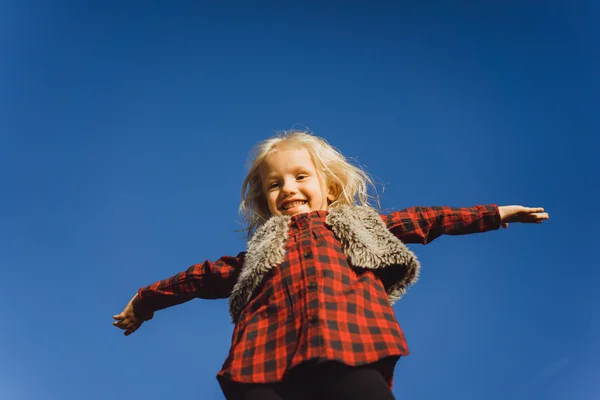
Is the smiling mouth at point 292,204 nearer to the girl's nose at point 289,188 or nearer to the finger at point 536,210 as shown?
the girl's nose at point 289,188

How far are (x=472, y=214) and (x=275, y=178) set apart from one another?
1.18 m

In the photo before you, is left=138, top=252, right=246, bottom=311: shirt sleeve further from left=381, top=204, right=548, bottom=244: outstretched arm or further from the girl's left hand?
the girl's left hand

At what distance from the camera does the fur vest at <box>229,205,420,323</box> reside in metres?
2.58

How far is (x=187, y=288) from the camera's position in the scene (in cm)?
306

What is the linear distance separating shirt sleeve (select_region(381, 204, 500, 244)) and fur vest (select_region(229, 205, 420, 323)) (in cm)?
14

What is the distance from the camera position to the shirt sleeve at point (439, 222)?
9.51ft

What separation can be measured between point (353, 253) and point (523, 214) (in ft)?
3.65

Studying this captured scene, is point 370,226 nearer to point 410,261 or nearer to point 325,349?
point 410,261

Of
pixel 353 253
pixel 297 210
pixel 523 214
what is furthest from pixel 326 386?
pixel 523 214

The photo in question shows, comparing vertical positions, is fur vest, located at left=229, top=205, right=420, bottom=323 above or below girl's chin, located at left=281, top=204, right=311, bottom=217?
below

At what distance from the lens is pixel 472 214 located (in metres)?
2.93

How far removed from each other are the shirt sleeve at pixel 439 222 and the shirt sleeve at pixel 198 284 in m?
0.91

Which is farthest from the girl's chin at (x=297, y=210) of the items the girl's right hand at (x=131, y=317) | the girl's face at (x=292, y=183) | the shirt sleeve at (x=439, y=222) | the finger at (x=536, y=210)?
the finger at (x=536, y=210)

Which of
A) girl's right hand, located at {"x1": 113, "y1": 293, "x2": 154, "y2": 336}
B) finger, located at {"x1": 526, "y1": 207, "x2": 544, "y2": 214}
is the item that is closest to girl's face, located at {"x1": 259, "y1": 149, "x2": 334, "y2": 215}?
girl's right hand, located at {"x1": 113, "y1": 293, "x2": 154, "y2": 336}
